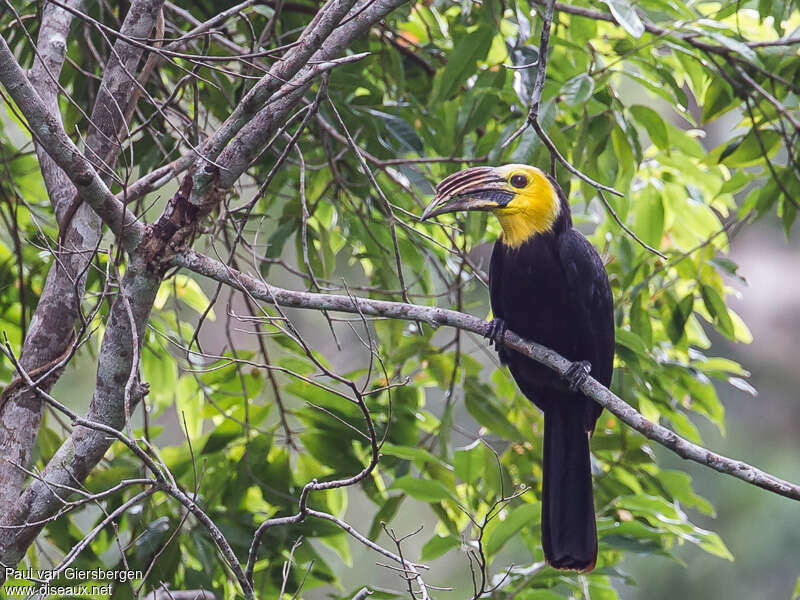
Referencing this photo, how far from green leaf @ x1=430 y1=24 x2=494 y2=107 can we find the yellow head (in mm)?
337

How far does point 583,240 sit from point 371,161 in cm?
75

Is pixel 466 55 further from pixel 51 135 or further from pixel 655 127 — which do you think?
pixel 51 135

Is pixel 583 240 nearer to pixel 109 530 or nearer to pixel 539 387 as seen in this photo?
pixel 539 387

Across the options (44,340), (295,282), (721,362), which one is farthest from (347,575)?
(44,340)

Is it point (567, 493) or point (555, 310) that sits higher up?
point (555, 310)

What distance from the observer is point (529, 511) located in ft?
8.43

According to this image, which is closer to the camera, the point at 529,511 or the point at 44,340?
the point at 44,340

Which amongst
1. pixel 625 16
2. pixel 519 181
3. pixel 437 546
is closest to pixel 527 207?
pixel 519 181

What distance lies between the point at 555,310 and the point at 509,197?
42cm

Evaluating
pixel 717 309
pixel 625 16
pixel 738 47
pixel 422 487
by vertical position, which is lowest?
pixel 422 487

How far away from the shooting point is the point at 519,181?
2.69 meters

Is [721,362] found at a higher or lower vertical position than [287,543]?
higher

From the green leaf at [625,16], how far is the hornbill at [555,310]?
1.95ft

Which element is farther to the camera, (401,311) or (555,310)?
(555,310)
